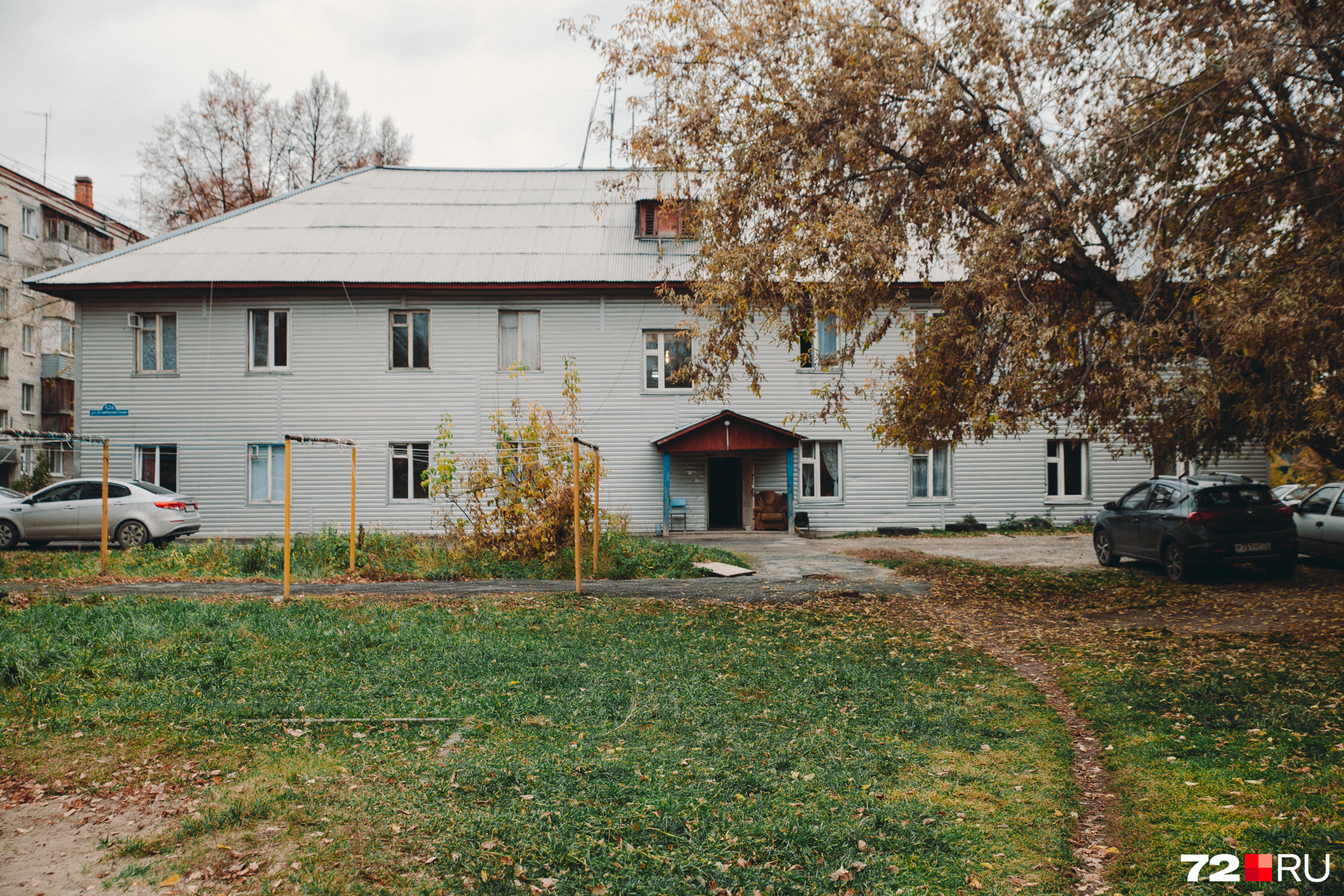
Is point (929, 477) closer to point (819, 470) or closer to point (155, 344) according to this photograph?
point (819, 470)

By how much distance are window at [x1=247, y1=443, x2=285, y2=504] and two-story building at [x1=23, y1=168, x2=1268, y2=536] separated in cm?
7

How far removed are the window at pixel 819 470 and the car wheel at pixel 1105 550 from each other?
8.50m

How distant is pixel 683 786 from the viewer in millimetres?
4379

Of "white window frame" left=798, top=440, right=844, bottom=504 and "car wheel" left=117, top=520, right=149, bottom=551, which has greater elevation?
"white window frame" left=798, top=440, right=844, bottom=504

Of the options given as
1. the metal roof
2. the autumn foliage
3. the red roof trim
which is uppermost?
the metal roof

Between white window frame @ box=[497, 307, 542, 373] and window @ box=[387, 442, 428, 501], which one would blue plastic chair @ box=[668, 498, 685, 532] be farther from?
window @ box=[387, 442, 428, 501]

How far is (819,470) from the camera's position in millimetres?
22906

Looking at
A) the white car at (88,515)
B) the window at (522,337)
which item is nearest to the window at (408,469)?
the window at (522,337)

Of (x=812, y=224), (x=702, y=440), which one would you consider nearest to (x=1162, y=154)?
(x=812, y=224)

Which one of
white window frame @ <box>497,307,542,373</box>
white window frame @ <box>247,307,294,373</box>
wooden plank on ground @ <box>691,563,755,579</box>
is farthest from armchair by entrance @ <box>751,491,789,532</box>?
white window frame @ <box>247,307,294,373</box>

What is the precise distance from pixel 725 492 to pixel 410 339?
32.7 feet

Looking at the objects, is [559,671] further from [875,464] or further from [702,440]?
[875,464]

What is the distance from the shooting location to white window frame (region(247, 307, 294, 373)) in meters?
21.8

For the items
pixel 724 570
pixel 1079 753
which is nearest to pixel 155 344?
pixel 724 570
